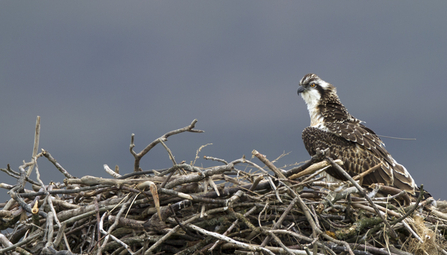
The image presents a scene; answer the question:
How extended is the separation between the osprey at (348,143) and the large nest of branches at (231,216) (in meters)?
1.66

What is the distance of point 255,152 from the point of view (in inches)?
121

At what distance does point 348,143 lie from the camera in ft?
18.5

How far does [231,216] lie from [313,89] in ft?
14.7

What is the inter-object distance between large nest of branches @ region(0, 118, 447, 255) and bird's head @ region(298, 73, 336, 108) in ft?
11.7

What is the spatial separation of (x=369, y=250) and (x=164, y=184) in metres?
1.82

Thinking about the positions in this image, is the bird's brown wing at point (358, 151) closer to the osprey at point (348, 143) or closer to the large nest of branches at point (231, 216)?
the osprey at point (348, 143)

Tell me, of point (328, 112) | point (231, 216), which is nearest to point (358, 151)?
point (328, 112)

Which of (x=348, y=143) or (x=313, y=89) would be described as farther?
(x=313, y=89)

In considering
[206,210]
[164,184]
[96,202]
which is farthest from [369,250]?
[96,202]

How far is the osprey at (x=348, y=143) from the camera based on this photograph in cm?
530

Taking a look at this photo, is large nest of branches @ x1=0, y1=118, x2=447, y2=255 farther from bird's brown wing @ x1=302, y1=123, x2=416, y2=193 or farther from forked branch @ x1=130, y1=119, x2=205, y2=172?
bird's brown wing @ x1=302, y1=123, x2=416, y2=193

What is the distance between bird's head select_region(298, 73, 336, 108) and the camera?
700 centimetres

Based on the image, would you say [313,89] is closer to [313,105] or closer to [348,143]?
[313,105]

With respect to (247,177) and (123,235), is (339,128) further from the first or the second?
(123,235)
